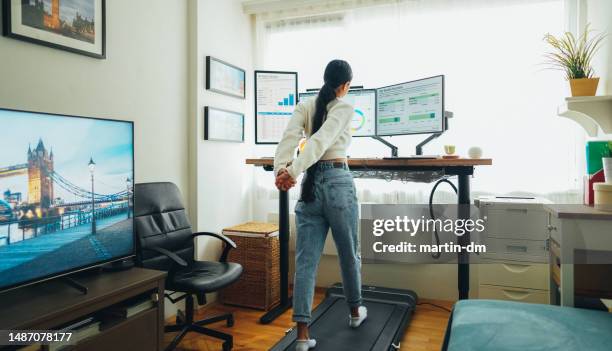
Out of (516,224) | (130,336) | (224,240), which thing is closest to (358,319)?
(224,240)

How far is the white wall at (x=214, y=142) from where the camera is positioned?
2.98 metres

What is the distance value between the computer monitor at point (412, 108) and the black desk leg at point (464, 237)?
15.9 inches

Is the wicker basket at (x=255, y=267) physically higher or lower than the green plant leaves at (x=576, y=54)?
lower

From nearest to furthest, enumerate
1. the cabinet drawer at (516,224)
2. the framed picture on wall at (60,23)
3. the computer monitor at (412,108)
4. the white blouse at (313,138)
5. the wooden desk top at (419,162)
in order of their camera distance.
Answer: the framed picture on wall at (60,23) → the white blouse at (313,138) → the wooden desk top at (419,162) → the cabinet drawer at (516,224) → the computer monitor at (412,108)

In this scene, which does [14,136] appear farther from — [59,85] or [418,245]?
[418,245]

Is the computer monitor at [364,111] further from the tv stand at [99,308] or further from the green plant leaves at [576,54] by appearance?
the tv stand at [99,308]

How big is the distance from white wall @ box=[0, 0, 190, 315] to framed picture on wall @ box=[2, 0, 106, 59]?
1.8 inches

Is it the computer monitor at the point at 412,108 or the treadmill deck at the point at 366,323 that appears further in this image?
the computer monitor at the point at 412,108

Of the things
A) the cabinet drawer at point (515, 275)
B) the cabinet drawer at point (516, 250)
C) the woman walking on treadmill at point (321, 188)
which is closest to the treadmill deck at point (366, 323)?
the woman walking on treadmill at point (321, 188)

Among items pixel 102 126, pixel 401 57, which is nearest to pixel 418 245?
pixel 401 57

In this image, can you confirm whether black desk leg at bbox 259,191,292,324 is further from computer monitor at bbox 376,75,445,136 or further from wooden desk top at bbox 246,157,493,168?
computer monitor at bbox 376,75,445,136

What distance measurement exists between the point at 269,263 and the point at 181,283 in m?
0.96

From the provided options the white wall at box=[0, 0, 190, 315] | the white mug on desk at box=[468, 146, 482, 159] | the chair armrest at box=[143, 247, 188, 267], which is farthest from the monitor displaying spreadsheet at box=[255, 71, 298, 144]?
the white mug on desk at box=[468, 146, 482, 159]

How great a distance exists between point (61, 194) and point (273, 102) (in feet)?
6.05
